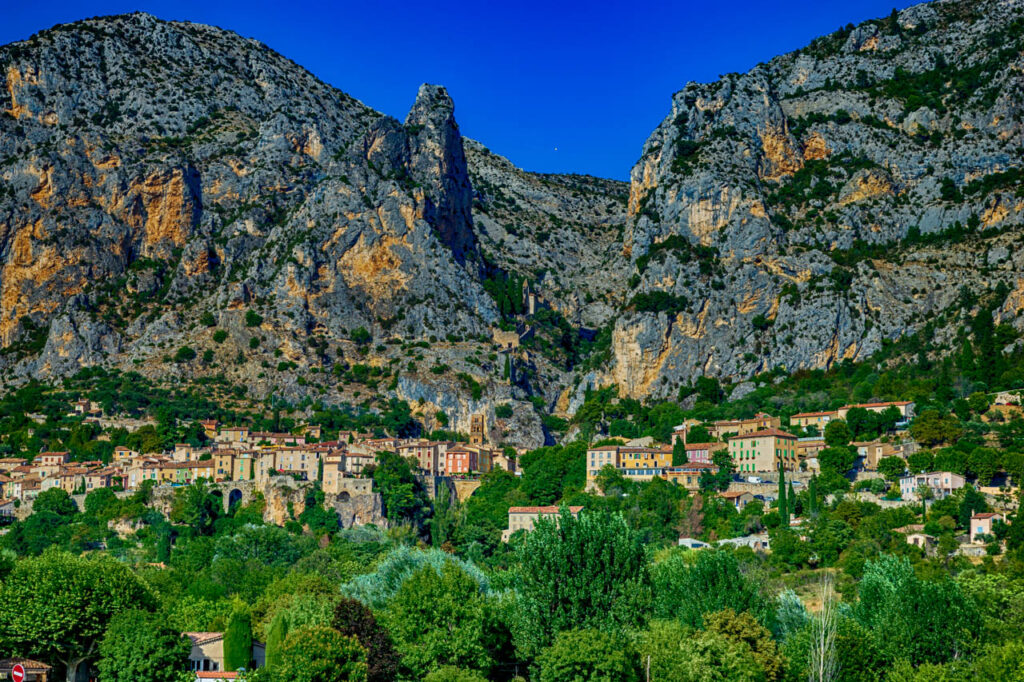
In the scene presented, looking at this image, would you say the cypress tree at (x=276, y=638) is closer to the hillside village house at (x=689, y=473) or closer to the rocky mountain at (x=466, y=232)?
the hillside village house at (x=689, y=473)

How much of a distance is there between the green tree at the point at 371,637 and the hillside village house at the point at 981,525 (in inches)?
1831

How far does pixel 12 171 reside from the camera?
16612cm

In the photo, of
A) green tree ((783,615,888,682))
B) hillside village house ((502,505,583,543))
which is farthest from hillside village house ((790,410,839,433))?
green tree ((783,615,888,682))

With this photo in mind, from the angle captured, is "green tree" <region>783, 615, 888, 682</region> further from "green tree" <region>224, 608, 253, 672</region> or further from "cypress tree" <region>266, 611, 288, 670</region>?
"green tree" <region>224, 608, 253, 672</region>

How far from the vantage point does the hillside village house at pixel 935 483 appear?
9762cm

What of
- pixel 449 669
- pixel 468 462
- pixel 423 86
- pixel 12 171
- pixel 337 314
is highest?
pixel 423 86

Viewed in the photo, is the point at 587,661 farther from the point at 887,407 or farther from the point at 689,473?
the point at 887,407

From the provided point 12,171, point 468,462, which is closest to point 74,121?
point 12,171

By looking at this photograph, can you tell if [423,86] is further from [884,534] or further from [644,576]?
[644,576]

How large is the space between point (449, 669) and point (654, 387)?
95693 millimetres

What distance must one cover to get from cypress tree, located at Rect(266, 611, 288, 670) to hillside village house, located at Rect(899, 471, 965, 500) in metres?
53.4

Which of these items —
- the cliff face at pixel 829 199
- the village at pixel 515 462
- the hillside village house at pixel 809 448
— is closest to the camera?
the village at pixel 515 462

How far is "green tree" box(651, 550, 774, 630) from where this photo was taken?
63656mm

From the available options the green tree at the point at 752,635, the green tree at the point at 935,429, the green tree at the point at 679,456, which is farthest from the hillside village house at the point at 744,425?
the green tree at the point at 752,635
